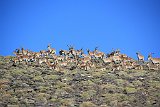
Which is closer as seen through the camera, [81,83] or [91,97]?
[91,97]

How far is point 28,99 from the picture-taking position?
33.3 m

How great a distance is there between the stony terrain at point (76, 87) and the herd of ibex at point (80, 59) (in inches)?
74.3

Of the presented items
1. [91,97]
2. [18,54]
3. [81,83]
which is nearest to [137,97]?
[91,97]

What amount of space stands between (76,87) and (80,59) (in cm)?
1252

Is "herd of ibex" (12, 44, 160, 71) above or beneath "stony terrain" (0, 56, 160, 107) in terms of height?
above

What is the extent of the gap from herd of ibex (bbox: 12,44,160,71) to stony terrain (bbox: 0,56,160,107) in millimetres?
1886

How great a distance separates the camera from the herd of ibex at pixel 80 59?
154 ft

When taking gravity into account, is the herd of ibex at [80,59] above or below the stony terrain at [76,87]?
above

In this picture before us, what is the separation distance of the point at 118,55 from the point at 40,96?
1963 centimetres

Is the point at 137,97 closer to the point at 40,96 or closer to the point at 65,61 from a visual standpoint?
the point at 40,96

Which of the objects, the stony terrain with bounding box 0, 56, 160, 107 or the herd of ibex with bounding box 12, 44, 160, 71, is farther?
the herd of ibex with bounding box 12, 44, 160, 71

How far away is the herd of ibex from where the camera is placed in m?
47.0

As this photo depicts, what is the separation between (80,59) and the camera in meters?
49.7

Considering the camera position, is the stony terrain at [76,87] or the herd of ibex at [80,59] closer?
the stony terrain at [76,87]
